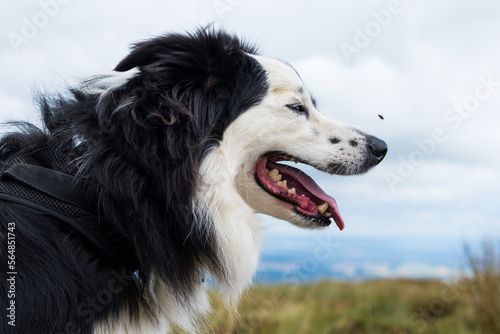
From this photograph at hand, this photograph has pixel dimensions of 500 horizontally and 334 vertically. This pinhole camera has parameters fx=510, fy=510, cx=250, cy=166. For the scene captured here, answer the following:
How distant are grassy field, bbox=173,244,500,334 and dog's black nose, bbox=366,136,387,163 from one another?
7.81 feet

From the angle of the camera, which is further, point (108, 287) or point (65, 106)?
point (65, 106)

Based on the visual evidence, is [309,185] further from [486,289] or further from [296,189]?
[486,289]

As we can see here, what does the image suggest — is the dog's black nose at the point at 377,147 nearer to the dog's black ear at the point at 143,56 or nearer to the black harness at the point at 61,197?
the dog's black ear at the point at 143,56

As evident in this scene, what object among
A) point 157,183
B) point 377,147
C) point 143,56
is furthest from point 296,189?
point 143,56

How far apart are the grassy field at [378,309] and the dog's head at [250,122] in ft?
7.61

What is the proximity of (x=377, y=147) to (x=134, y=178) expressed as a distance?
1.57m

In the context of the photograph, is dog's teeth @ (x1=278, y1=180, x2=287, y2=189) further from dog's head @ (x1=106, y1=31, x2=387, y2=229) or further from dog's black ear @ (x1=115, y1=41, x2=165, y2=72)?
dog's black ear @ (x1=115, y1=41, x2=165, y2=72)

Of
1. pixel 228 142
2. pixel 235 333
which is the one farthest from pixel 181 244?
pixel 235 333

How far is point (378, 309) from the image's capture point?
23.0 ft

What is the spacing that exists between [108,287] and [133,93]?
39.7 inches

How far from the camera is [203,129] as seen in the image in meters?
2.78

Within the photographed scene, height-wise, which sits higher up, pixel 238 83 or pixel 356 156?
pixel 238 83

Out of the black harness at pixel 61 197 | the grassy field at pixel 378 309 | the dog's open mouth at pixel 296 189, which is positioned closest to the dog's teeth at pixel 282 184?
the dog's open mouth at pixel 296 189

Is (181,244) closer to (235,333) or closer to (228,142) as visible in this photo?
(228,142)
